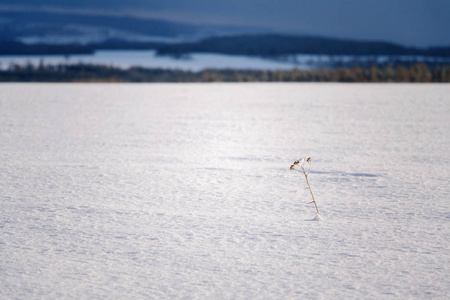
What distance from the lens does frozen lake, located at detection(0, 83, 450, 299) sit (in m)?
2.13

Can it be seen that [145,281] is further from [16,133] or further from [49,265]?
[16,133]

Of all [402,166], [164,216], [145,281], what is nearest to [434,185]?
[402,166]

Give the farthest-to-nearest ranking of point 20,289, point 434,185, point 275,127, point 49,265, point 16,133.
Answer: point 275,127 < point 16,133 < point 434,185 < point 49,265 < point 20,289

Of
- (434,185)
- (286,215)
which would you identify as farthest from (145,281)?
(434,185)

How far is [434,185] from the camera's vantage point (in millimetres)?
4008

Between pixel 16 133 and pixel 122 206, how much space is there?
4237mm

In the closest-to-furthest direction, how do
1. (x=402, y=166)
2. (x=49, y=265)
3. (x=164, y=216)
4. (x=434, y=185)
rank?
(x=49, y=265)
(x=164, y=216)
(x=434, y=185)
(x=402, y=166)

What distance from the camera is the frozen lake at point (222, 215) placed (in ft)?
6.98

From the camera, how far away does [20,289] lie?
2041 mm

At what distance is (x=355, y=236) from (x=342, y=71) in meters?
21.7

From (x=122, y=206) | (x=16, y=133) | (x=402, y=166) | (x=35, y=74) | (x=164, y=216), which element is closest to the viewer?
(x=164, y=216)

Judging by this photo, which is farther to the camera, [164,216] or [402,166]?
[402,166]

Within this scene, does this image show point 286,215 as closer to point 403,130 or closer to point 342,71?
point 403,130

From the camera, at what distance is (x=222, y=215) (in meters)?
3.16
